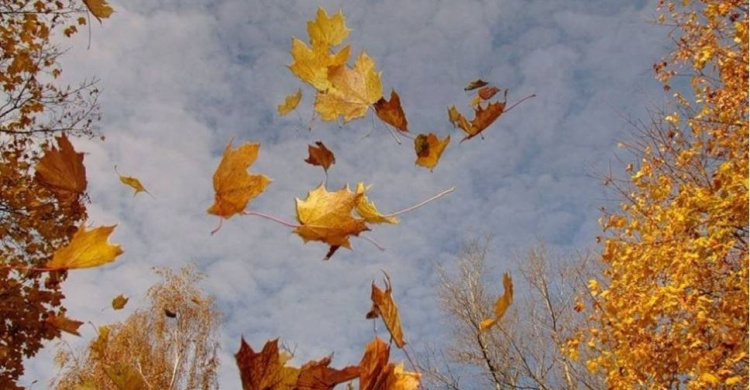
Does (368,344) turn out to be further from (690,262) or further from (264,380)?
(690,262)

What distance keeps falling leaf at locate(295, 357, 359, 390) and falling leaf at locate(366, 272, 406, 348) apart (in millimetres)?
115

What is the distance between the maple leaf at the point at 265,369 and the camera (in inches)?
34.9

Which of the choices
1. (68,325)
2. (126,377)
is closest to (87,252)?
(126,377)

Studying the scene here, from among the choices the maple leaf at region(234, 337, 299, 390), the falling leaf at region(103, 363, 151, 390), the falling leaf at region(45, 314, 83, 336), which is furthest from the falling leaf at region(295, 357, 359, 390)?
→ the falling leaf at region(45, 314, 83, 336)

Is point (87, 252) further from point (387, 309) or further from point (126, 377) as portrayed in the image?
point (387, 309)

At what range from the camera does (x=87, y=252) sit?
0.92 meters

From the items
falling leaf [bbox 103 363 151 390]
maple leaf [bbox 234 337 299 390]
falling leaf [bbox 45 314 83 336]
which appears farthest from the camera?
falling leaf [bbox 45 314 83 336]

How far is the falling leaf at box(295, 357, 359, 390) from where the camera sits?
36.6 inches

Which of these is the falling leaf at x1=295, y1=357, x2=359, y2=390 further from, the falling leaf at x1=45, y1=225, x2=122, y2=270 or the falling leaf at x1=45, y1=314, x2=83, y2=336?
the falling leaf at x1=45, y1=314, x2=83, y2=336

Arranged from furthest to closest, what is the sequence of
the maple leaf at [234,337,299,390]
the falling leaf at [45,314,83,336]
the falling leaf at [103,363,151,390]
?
the falling leaf at [45,314,83,336] < the falling leaf at [103,363,151,390] < the maple leaf at [234,337,299,390]

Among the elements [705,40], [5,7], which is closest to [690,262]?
[705,40]

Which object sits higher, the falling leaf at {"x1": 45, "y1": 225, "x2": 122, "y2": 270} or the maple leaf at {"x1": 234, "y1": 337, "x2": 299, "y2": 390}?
the falling leaf at {"x1": 45, "y1": 225, "x2": 122, "y2": 270}

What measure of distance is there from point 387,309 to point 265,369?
255 millimetres

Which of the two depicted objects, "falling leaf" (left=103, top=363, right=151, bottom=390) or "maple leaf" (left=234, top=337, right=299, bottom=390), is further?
"falling leaf" (left=103, top=363, right=151, bottom=390)
